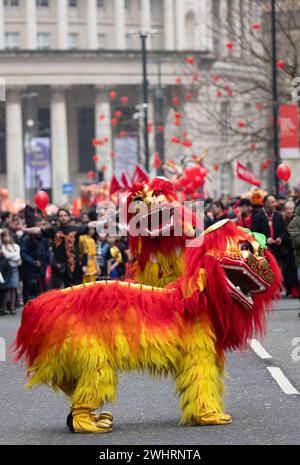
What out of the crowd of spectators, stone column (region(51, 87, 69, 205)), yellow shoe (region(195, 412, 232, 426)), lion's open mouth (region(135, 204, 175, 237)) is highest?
lion's open mouth (region(135, 204, 175, 237))

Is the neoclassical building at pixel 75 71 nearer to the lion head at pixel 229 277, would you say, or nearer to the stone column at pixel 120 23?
the stone column at pixel 120 23

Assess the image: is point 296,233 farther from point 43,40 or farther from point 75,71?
point 43,40

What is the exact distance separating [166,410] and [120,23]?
99.8m

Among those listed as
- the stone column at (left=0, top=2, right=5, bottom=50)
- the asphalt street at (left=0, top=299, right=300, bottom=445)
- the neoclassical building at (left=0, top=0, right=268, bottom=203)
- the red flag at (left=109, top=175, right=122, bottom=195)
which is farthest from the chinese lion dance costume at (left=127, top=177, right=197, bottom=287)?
the stone column at (left=0, top=2, right=5, bottom=50)

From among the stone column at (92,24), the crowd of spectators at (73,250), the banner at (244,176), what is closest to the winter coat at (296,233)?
the crowd of spectators at (73,250)

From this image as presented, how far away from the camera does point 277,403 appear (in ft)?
36.2

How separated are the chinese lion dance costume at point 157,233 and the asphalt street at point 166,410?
894 mm

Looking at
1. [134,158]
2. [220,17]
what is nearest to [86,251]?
[220,17]

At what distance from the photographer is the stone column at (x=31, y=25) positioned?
106750 millimetres

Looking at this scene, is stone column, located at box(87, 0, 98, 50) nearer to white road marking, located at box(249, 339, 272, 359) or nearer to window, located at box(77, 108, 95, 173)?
window, located at box(77, 108, 95, 173)

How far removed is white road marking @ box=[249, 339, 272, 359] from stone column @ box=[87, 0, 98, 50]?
93.6 m

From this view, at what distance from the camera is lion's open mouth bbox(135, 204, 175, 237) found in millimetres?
13066

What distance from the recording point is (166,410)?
10.9 meters
